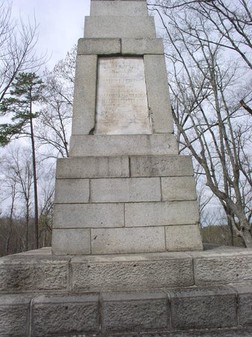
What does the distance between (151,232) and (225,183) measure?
12.9 metres

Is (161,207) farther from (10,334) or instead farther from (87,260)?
(10,334)

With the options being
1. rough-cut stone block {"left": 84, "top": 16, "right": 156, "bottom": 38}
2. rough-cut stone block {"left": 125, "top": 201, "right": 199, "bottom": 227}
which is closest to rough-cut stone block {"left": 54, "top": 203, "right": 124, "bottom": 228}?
rough-cut stone block {"left": 125, "top": 201, "right": 199, "bottom": 227}

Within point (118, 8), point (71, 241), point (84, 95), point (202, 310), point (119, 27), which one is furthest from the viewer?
point (118, 8)

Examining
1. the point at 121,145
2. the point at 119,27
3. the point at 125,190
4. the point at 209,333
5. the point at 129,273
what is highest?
the point at 119,27

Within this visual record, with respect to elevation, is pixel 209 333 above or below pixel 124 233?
below

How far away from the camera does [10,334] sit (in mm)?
3293

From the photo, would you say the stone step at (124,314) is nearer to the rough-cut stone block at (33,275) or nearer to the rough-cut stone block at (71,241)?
the rough-cut stone block at (33,275)

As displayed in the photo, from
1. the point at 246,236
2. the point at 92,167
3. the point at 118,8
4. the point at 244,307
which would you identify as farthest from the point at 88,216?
the point at 246,236

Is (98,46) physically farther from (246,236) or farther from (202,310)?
(246,236)

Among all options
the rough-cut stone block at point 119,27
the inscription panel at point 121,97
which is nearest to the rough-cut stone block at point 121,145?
the inscription panel at point 121,97

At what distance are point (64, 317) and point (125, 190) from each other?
1.64 m

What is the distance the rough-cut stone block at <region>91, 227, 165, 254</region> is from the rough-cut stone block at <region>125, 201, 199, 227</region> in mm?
83

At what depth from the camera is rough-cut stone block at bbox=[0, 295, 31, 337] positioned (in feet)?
10.8

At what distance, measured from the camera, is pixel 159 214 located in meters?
4.30
